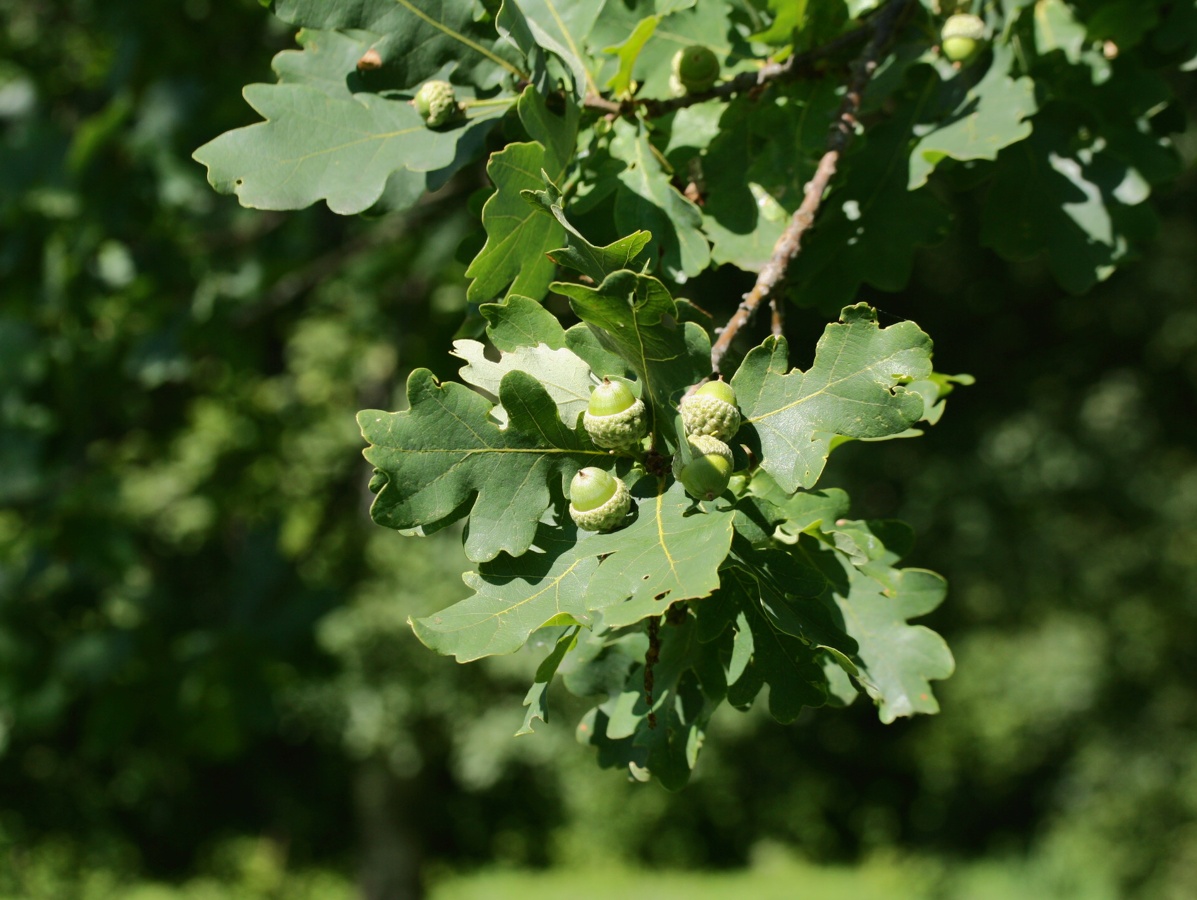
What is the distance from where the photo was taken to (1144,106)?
5.37ft

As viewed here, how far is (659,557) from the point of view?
2.97ft

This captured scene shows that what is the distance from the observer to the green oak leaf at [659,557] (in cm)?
86

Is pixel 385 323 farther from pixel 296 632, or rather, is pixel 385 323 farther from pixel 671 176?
pixel 671 176

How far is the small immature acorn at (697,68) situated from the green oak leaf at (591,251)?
17.2 inches

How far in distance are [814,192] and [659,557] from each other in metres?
0.55

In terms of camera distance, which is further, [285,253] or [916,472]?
[916,472]

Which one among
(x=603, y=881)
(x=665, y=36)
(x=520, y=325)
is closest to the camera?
(x=520, y=325)

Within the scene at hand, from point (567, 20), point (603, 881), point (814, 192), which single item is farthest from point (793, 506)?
point (603, 881)

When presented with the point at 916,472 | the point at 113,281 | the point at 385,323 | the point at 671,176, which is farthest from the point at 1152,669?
the point at 671,176

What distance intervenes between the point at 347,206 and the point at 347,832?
11.9m

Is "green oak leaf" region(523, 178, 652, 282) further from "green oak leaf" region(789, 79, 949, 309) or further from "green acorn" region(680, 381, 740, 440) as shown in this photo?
"green oak leaf" region(789, 79, 949, 309)

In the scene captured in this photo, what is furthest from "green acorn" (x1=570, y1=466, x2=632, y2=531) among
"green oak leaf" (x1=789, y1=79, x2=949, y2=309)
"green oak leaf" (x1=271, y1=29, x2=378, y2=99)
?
"green oak leaf" (x1=271, y1=29, x2=378, y2=99)

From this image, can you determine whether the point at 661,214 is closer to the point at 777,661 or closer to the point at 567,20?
the point at 567,20

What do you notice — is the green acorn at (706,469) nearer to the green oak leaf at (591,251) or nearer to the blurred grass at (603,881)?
the green oak leaf at (591,251)
